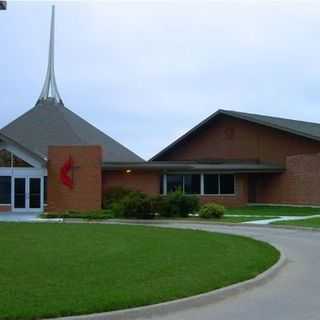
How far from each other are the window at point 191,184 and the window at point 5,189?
11.7 meters

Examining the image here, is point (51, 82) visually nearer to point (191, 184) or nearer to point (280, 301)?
point (191, 184)

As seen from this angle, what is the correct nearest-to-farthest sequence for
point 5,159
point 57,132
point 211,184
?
point 5,159 → point 211,184 → point 57,132

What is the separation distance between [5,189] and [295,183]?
18.2m

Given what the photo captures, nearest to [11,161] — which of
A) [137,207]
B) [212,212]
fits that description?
[137,207]

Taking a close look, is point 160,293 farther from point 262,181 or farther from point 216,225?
point 262,181

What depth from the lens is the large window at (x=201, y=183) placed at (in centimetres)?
4438

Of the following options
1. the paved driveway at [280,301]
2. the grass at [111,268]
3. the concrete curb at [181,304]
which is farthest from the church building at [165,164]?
the concrete curb at [181,304]

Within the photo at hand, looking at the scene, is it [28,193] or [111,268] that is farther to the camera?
[28,193]

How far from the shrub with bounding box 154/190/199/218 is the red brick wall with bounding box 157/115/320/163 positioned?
14.2 meters

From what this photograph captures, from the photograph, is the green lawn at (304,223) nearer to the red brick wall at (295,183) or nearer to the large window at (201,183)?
the red brick wall at (295,183)

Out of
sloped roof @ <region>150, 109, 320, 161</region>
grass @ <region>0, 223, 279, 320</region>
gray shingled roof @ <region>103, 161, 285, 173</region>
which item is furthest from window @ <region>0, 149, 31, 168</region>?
grass @ <region>0, 223, 279, 320</region>

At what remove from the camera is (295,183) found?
1718 inches

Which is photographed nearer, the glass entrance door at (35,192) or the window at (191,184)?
the glass entrance door at (35,192)

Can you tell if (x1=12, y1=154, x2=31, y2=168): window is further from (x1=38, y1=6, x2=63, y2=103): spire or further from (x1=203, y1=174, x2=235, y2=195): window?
(x1=38, y1=6, x2=63, y2=103): spire
